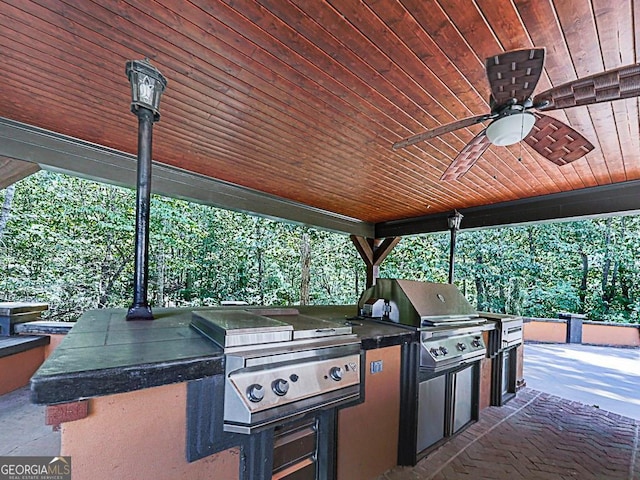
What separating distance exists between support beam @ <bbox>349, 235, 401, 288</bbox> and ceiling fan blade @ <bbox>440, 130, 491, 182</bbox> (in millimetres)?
3545

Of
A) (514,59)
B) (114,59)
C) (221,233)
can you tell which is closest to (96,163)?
(114,59)

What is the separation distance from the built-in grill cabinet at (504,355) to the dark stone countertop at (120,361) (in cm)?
294

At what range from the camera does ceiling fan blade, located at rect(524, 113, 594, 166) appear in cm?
196

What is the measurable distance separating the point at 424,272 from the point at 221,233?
6.75 meters

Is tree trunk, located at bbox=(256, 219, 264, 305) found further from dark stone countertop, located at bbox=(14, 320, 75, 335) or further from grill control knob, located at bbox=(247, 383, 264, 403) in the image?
grill control knob, located at bbox=(247, 383, 264, 403)

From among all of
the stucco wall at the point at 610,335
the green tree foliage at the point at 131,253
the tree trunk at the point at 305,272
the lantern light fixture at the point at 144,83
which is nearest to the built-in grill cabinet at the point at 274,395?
the lantern light fixture at the point at 144,83

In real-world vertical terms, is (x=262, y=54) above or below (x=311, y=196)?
above

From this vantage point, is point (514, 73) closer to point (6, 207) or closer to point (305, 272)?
point (305, 272)

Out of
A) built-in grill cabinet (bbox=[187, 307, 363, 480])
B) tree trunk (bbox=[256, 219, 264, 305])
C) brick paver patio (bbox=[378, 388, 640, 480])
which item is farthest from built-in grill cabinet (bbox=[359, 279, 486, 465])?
tree trunk (bbox=[256, 219, 264, 305])

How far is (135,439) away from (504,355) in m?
3.59

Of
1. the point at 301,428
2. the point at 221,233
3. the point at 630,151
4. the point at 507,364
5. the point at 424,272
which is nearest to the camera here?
the point at 301,428

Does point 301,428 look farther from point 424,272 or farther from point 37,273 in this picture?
point 424,272

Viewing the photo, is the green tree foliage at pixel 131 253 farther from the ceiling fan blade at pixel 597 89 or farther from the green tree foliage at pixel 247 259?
the ceiling fan blade at pixel 597 89

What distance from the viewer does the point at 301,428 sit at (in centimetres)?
156
